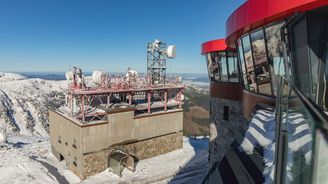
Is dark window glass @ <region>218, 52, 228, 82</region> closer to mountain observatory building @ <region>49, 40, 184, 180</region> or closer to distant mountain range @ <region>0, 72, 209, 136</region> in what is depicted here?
mountain observatory building @ <region>49, 40, 184, 180</region>

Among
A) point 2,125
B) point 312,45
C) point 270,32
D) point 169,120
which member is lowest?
point 2,125

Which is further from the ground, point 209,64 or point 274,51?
point 209,64

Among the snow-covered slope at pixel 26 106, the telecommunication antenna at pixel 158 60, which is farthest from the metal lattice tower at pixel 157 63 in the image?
the snow-covered slope at pixel 26 106

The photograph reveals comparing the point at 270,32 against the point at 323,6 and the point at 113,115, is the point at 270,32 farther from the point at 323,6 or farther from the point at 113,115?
the point at 113,115

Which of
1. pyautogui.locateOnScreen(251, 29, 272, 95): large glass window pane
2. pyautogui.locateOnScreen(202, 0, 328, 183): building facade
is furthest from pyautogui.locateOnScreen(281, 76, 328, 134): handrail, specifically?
pyautogui.locateOnScreen(251, 29, 272, 95): large glass window pane

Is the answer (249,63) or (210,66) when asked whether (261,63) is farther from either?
(210,66)

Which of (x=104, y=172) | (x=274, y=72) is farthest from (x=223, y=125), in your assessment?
(x=104, y=172)

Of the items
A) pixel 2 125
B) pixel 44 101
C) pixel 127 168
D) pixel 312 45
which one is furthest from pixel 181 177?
pixel 44 101
